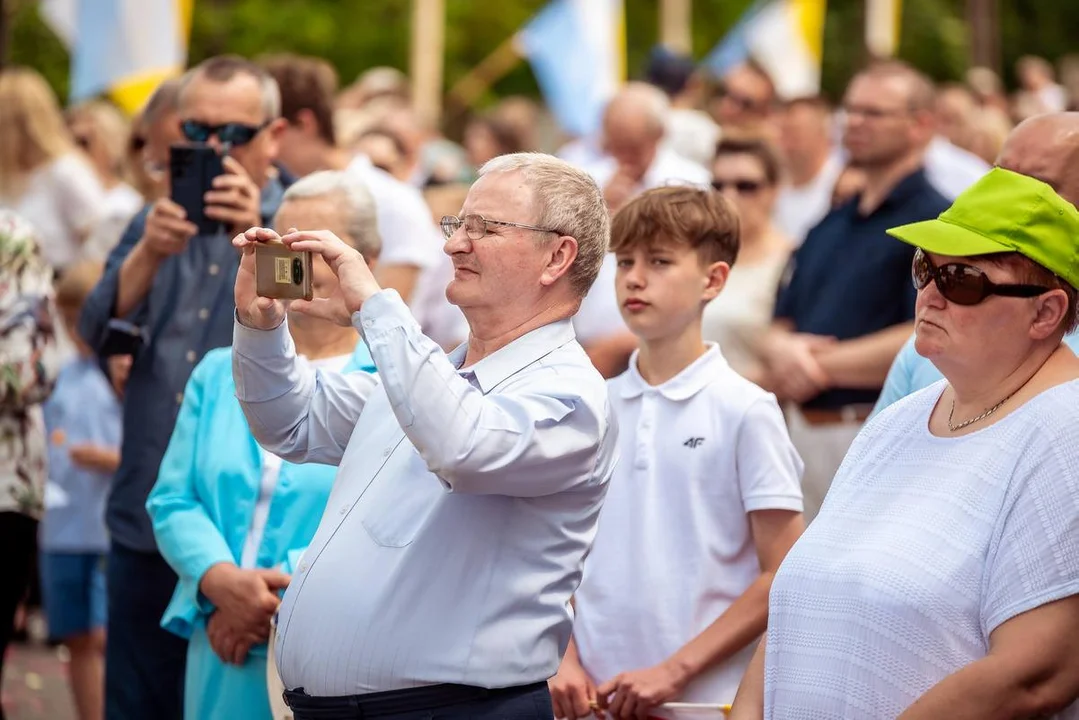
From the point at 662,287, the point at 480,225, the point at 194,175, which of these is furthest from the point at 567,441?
the point at 194,175

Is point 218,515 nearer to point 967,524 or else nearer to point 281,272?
point 281,272

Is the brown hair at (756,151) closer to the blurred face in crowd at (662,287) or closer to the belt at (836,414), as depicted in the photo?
the belt at (836,414)

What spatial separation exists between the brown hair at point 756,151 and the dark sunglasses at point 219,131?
8.27ft

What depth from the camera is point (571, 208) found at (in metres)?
3.59

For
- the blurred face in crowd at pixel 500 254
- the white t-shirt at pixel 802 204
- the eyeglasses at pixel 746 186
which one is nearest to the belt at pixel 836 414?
the eyeglasses at pixel 746 186

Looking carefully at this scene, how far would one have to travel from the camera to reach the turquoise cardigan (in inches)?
175

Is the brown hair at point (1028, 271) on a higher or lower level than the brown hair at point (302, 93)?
higher

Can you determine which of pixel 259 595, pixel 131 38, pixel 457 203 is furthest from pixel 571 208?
pixel 131 38

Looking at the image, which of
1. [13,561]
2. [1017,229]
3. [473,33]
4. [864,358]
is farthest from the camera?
[473,33]

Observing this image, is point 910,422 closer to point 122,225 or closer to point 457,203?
point 122,225

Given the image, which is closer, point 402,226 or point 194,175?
point 194,175

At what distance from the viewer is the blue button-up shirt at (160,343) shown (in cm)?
519

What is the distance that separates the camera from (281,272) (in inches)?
139

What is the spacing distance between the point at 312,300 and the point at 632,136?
13.7 ft
